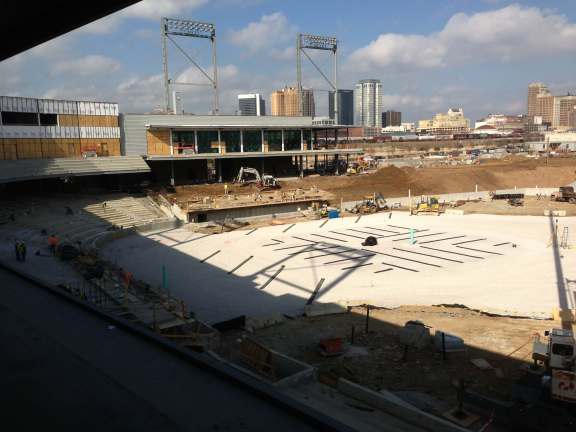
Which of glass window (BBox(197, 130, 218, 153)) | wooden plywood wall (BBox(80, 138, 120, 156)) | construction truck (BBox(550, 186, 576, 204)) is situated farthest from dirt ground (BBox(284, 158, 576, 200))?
wooden plywood wall (BBox(80, 138, 120, 156))

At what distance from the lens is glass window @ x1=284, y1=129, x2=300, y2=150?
59875mm

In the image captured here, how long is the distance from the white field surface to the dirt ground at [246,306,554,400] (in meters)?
1.85

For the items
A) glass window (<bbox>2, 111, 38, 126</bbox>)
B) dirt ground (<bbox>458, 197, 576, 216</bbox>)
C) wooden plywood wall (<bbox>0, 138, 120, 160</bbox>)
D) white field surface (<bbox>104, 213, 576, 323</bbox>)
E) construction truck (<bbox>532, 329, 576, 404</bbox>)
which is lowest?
white field surface (<bbox>104, 213, 576, 323</bbox>)

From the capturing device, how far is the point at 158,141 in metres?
52.0

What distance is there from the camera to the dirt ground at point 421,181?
53.1 m

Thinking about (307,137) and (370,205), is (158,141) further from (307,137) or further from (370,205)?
(370,205)

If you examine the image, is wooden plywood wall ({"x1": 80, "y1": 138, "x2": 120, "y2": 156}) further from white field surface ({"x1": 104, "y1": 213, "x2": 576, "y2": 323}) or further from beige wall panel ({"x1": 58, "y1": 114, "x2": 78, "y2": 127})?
white field surface ({"x1": 104, "y1": 213, "x2": 576, "y2": 323})

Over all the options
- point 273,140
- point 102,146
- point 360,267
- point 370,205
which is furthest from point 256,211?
point 360,267

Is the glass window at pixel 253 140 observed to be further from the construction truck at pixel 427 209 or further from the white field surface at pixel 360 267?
the construction truck at pixel 427 209

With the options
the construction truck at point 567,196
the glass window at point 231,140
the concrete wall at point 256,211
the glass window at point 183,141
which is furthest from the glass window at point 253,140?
the construction truck at point 567,196

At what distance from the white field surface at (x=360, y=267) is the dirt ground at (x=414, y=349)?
6.08 feet

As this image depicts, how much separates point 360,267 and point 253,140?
33693mm

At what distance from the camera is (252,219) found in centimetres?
4475

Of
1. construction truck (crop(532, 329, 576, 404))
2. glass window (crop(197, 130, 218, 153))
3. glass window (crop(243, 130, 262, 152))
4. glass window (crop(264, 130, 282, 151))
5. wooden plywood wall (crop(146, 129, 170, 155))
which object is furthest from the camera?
glass window (crop(264, 130, 282, 151))
